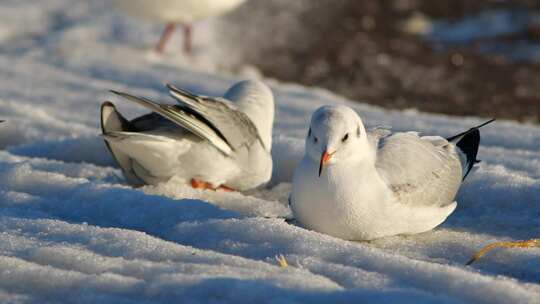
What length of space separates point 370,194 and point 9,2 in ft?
25.5

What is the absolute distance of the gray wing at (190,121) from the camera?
4582mm

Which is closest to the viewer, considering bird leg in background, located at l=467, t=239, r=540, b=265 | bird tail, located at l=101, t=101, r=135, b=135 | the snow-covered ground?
the snow-covered ground

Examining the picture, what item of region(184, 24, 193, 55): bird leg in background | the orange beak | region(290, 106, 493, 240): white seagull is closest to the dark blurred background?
region(184, 24, 193, 55): bird leg in background

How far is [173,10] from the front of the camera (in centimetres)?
927

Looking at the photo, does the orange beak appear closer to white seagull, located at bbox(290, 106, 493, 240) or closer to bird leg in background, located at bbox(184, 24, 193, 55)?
white seagull, located at bbox(290, 106, 493, 240)

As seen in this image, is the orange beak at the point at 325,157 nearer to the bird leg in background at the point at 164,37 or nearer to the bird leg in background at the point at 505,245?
the bird leg in background at the point at 505,245

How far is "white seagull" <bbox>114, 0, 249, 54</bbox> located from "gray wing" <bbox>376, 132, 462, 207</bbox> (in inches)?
199

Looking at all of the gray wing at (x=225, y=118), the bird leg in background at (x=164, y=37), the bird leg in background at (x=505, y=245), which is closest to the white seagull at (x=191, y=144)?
the gray wing at (x=225, y=118)

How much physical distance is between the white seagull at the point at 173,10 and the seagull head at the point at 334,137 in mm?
5394

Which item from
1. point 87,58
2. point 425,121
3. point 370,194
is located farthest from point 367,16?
point 370,194

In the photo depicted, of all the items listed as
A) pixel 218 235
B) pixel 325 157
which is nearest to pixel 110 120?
pixel 218 235

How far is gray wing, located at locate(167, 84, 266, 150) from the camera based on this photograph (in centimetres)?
481

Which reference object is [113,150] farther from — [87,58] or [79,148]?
[87,58]

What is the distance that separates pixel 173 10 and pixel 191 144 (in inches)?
178
